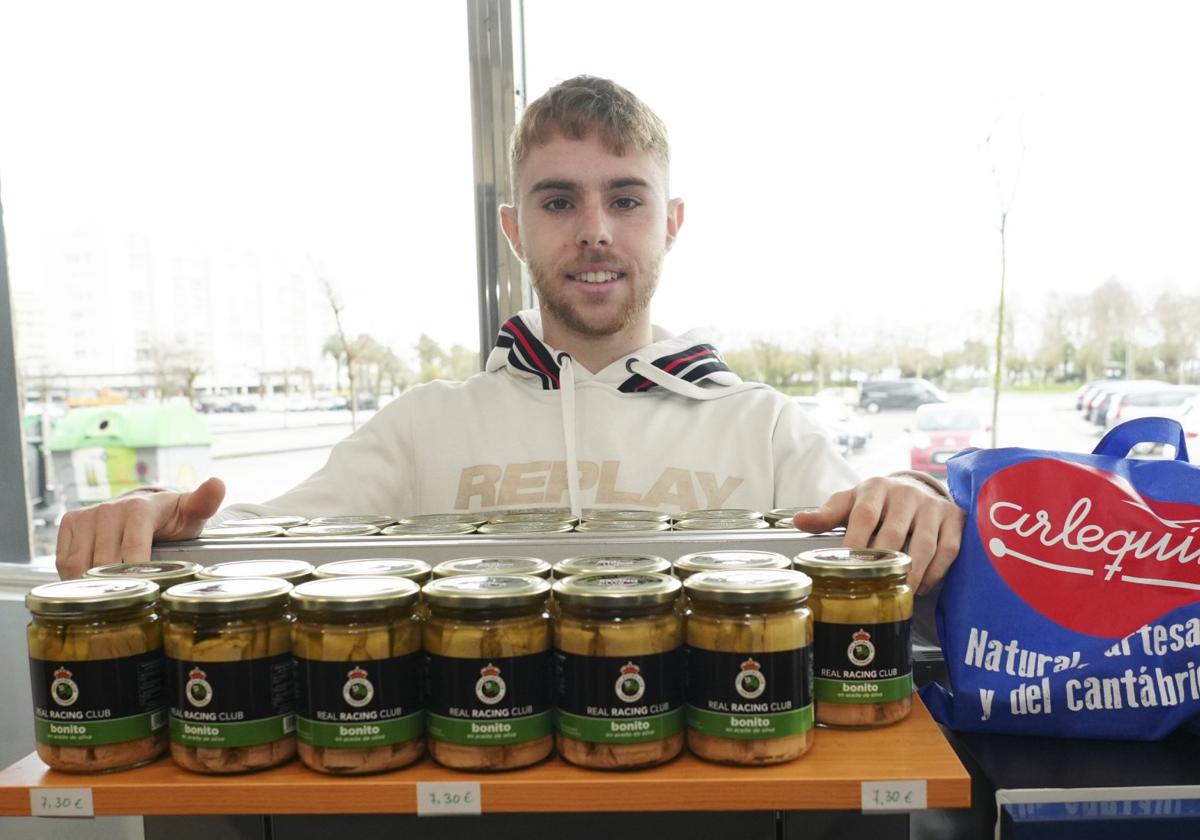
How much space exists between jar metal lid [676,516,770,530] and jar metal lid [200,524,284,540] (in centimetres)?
67

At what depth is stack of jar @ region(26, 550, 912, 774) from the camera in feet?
3.16

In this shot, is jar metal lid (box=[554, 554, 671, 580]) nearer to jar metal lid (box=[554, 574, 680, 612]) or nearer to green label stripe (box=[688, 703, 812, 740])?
jar metal lid (box=[554, 574, 680, 612])

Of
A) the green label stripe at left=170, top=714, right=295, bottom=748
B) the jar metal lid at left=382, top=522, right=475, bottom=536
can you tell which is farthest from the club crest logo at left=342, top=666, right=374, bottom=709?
the jar metal lid at left=382, top=522, right=475, bottom=536

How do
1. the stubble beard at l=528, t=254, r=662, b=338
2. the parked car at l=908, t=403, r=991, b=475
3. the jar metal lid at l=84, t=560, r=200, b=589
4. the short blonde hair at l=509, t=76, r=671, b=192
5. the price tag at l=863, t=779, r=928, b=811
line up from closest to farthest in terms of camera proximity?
1. the price tag at l=863, t=779, r=928, b=811
2. the jar metal lid at l=84, t=560, r=200, b=589
3. the short blonde hair at l=509, t=76, r=671, b=192
4. the stubble beard at l=528, t=254, r=662, b=338
5. the parked car at l=908, t=403, r=991, b=475

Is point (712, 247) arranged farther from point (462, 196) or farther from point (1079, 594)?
point (1079, 594)

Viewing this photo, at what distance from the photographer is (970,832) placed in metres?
1.18

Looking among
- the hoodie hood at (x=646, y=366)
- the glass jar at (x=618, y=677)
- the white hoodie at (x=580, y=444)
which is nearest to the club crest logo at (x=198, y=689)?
the glass jar at (x=618, y=677)

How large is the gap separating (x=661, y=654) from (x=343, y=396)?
8.66ft

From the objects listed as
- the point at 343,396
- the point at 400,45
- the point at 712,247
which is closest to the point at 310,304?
the point at 343,396

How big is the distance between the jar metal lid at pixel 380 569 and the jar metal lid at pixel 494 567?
0.07ft

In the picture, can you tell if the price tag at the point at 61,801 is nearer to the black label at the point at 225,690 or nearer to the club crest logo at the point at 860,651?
the black label at the point at 225,690

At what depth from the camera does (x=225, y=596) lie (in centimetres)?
100

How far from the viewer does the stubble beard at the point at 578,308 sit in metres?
2.25

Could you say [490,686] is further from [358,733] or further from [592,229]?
[592,229]
